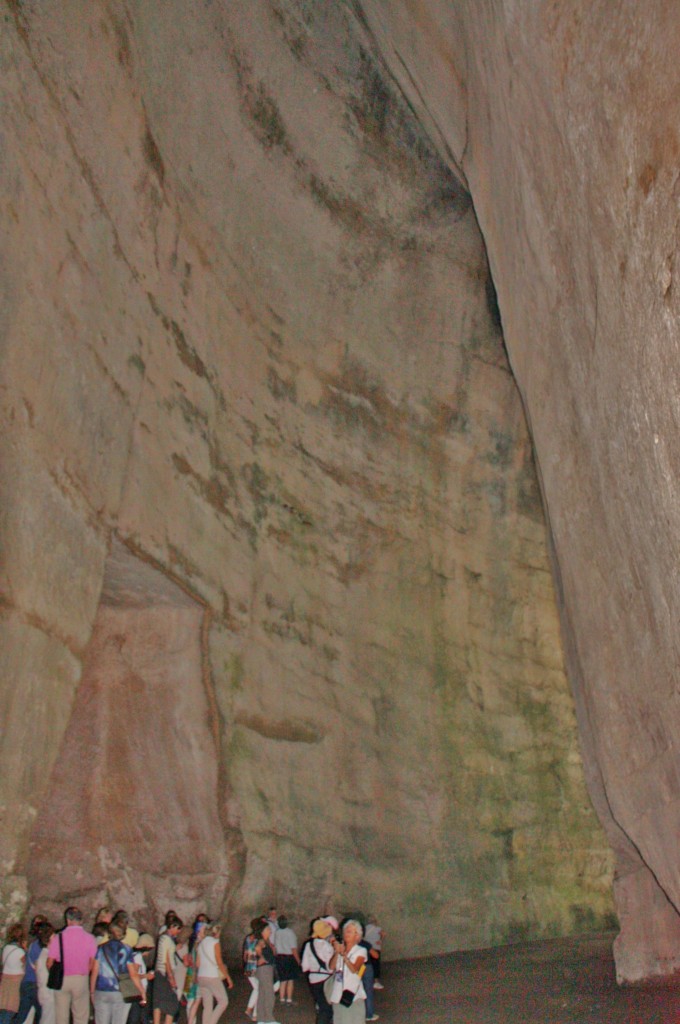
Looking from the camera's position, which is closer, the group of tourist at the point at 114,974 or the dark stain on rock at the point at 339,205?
the group of tourist at the point at 114,974

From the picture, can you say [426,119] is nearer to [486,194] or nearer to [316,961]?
[486,194]

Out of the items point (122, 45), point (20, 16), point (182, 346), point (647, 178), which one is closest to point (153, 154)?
point (122, 45)

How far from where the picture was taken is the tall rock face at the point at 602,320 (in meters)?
3.94

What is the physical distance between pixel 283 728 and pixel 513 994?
3.90 meters

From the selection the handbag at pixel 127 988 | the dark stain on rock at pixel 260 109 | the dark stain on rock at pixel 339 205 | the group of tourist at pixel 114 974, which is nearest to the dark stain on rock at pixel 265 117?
the dark stain on rock at pixel 260 109

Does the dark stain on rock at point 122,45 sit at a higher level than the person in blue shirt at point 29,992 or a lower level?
higher

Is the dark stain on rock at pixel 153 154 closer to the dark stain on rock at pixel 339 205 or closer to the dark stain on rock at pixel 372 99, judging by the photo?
the dark stain on rock at pixel 339 205

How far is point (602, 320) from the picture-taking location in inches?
192

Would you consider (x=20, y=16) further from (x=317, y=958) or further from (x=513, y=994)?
(x=513, y=994)

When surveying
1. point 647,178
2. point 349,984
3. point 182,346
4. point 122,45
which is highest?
point 122,45

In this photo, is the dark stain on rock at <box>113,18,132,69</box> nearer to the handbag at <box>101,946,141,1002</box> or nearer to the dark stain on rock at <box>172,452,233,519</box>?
the dark stain on rock at <box>172,452,233,519</box>

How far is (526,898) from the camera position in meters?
12.9

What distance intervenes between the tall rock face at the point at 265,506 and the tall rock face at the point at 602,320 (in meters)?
0.34

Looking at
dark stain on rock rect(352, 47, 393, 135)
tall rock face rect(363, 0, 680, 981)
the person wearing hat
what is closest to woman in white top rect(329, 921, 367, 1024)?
the person wearing hat
